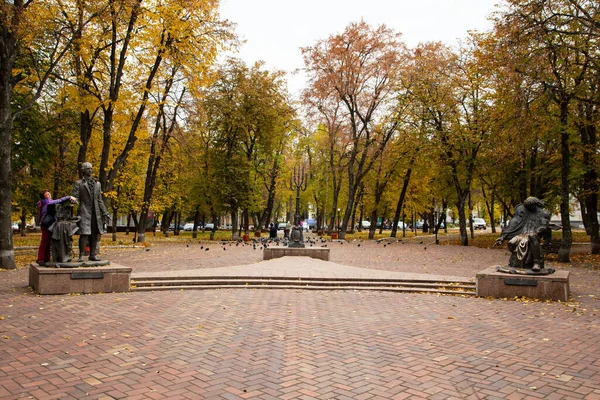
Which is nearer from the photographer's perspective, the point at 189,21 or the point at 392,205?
the point at 189,21

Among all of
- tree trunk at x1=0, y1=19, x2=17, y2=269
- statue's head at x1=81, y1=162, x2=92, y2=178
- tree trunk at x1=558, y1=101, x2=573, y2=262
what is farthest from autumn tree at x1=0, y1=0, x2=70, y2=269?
tree trunk at x1=558, y1=101, x2=573, y2=262

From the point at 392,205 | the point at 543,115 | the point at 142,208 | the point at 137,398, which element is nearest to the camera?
the point at 137,398

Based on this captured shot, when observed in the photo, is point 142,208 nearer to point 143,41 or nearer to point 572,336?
point 143,41

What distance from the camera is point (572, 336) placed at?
271 inches

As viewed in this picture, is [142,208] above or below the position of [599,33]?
below

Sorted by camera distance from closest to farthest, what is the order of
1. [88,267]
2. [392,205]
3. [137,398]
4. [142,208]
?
1. [137,398]
2. [88,267]
3. [142,208]
4. [392,205]

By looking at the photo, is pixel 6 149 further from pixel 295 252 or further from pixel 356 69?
pixel 356 69

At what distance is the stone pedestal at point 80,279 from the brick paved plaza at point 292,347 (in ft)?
1.28

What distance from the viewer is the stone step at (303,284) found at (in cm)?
1128

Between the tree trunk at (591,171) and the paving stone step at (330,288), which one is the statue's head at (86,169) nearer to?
the paving stone step at (330,288)

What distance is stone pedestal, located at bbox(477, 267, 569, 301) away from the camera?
10.0m

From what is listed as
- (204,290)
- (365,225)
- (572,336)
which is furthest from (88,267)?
(365,225)

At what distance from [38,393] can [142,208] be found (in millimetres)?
26326

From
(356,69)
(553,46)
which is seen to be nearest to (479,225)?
(356,69)
